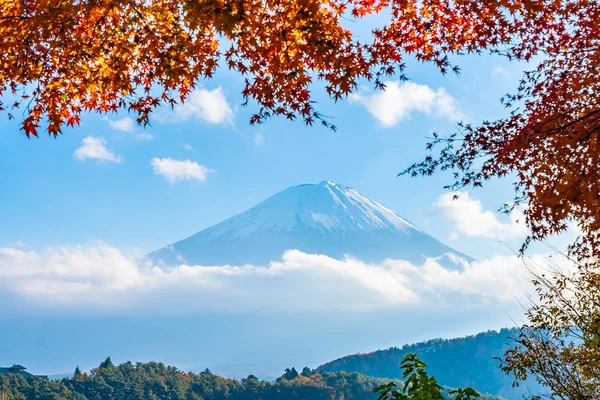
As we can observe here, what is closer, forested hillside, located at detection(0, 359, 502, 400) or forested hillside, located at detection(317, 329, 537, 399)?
forested hillside, located at detection(0, 359, 502, 400)

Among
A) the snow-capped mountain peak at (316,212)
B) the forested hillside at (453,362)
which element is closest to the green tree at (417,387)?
the forested hillside at (453,362)

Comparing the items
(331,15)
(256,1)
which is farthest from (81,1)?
(331,15)

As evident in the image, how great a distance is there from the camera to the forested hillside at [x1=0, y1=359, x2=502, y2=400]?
177 ft

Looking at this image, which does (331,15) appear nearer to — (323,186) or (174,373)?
(174,373)

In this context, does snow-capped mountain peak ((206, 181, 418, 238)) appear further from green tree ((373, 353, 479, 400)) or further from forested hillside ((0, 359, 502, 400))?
green tree ((373, 353, 479, 400))

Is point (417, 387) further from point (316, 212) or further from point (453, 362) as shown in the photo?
point (316, 212)

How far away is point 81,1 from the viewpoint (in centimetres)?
480

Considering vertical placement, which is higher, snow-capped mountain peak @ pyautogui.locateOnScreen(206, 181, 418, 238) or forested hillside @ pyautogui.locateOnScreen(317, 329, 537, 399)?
snow-capped mountain peak @ pyautogui.locateOnScreen(206, 181, 418, 238)

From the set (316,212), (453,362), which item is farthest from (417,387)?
(316,212)

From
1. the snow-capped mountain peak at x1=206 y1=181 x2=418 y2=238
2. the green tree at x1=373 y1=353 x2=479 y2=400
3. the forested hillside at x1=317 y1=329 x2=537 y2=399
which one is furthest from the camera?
the snow-capped mountain peak at x1=206 y1=181 x2=418 y2=238

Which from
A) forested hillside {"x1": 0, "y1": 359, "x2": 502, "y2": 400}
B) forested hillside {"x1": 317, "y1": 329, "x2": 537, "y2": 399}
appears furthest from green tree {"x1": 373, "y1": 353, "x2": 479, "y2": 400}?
forested hillside {"x1": 317, "y1": 329, "x2": 537, "y2": 399}

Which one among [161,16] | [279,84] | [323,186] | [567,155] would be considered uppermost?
[323,186]

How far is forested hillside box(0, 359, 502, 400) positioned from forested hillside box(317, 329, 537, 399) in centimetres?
3250

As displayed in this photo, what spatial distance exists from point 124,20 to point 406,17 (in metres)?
3.32
